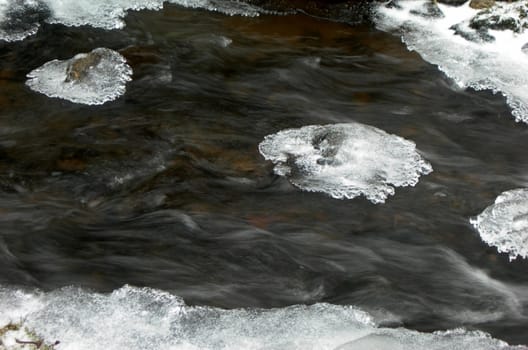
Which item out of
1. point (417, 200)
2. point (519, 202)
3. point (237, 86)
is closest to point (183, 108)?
point (237, 86)

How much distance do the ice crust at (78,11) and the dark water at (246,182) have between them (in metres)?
0.26

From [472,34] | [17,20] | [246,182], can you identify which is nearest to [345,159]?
[246,182]

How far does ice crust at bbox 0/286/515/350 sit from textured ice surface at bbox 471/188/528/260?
1.07 metres

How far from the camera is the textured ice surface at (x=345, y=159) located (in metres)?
5.89

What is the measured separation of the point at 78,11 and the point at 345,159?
4.31m

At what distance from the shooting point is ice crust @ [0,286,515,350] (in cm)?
421

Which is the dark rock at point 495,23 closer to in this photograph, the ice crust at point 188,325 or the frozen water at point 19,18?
the ice crust at point 188,325

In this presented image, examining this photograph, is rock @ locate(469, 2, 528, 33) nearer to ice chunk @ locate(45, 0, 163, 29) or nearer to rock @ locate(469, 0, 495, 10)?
rock @ locate(469, 0, 495, 10)

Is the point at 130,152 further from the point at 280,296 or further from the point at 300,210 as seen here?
the point at 280,296

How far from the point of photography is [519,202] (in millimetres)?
5848

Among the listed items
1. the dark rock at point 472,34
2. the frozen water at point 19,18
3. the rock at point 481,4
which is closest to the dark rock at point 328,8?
the dark rock at point 472,34

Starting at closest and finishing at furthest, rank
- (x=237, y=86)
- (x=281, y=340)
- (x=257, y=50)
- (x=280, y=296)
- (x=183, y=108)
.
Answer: (x=281, y=340) → (x=280, y=296) → (x=183, y=108) → (x=237, y=86) → (x=257, y=50)

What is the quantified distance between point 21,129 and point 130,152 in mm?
1113

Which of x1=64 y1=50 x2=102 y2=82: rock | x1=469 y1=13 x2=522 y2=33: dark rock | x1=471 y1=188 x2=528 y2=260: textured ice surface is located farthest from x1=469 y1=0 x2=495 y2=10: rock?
x1=64 y1=50 x2=102 y2=82: rock
